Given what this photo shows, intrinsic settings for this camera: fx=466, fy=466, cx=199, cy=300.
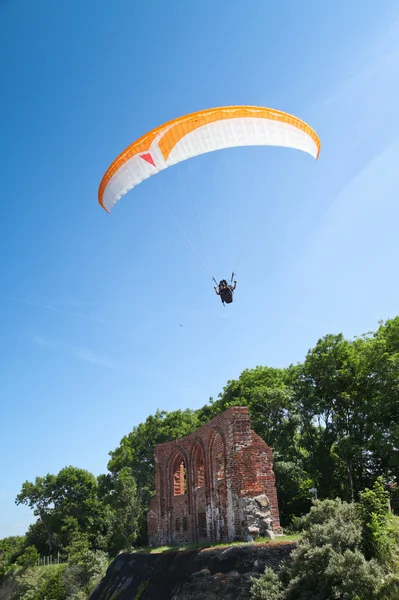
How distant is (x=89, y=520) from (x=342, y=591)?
3904 cm

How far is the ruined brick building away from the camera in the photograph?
1540 centimetres

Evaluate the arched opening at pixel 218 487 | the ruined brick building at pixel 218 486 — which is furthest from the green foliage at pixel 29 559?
the arched opening at pixel 218 487

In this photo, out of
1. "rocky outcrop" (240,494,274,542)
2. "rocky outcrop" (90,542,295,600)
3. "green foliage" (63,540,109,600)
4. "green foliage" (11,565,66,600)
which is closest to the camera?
"rocky outcrop" (90,542,295,600)

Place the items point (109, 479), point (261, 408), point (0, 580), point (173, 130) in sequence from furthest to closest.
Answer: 1. point (0, 580)
2. point (109, 479)
3. point (261, 408)
4. point (173, 130)

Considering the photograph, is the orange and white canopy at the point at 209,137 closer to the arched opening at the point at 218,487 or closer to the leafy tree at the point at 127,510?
the arched opening at the point at 218,487

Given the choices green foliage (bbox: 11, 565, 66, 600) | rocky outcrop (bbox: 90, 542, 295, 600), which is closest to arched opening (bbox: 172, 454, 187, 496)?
rocky outcrop (bbox: 90, 542, 295, 600)

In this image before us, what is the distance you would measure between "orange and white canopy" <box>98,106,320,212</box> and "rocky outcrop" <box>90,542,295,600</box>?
11.4 meters

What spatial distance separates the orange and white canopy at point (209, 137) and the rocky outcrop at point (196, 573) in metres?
11.4

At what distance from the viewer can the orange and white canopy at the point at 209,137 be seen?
1388 cm

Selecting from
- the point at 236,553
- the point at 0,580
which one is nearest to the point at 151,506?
the point at 236,553

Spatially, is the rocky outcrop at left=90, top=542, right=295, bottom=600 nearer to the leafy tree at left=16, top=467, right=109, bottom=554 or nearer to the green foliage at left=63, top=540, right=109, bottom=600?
the green foliage at left=63, top=540, right=109, bottom=600

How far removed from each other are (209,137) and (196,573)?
1322 cm

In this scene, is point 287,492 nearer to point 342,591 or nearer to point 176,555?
point 176,555

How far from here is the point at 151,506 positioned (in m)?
25.7
